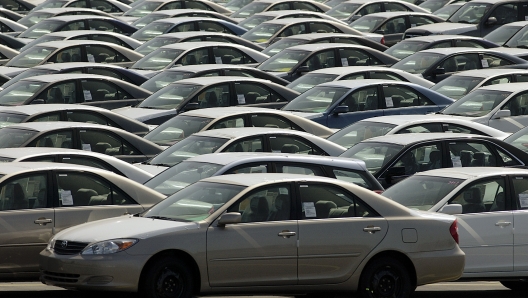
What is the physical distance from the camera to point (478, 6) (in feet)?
108

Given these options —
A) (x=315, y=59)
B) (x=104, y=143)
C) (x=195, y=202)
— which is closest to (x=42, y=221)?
(x=195, y=202)

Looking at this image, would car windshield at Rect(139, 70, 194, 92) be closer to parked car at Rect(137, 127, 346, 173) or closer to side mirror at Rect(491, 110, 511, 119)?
side mirror at Rect(491, 110, 511, 119)

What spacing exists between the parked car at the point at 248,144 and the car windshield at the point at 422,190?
279cm

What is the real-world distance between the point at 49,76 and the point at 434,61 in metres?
8.11

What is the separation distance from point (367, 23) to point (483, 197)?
65.8 ft

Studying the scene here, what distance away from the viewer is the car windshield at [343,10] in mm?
36781

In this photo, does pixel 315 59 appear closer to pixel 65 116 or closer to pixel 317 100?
pixel 317 100

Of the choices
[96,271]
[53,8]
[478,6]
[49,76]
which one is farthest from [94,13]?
[96,271]

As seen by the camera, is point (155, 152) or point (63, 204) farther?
point (155, 152)

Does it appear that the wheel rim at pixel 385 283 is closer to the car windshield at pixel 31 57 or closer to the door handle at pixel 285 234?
the door handle at pixel 285 234

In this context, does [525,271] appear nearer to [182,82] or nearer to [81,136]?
[81,136]

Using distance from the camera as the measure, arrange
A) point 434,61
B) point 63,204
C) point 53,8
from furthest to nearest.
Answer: point 53,8 < point 434,61 < point 63,204

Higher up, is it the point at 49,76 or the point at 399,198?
the point at 49,76

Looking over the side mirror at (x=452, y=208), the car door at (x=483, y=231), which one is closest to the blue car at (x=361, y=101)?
the car door at (x=483, y=231)
